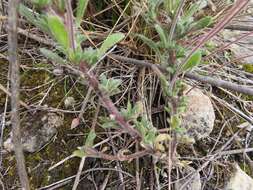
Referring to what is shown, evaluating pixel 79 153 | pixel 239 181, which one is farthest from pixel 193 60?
pixel 239 181

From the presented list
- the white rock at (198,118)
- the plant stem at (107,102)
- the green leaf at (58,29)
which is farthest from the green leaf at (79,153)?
the white rock at (198,118)

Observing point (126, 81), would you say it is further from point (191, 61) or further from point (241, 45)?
point (241, 45)

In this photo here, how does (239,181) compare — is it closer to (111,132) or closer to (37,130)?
(111,132)

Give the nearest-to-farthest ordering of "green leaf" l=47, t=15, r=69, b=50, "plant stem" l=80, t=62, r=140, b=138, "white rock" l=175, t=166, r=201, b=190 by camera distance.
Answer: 1. "green leaf" l=47, t=15, r=69, b=50
2. "plant stem" l=80, t=62, r=140, b=138
3. "white rock" l=175, t=166, r=201, b=190

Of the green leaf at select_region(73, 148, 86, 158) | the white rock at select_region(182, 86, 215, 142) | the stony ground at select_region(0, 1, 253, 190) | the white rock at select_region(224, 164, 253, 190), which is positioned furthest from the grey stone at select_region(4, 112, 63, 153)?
the white rock at select_region(224, 164, 253, 190)

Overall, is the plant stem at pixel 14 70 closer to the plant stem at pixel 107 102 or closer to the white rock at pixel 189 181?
the plant stem at pixel 107 102

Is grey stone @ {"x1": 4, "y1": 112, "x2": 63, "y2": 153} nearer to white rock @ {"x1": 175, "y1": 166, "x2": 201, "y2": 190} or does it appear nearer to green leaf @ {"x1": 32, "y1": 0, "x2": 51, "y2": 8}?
white rock @ {"x1": 175, "y1": 166, "x2": 201, "y2": 190}

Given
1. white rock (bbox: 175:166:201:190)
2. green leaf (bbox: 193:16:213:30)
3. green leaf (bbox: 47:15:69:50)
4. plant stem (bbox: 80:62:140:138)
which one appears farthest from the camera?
white rock (bbox: 175:166:201:190)
